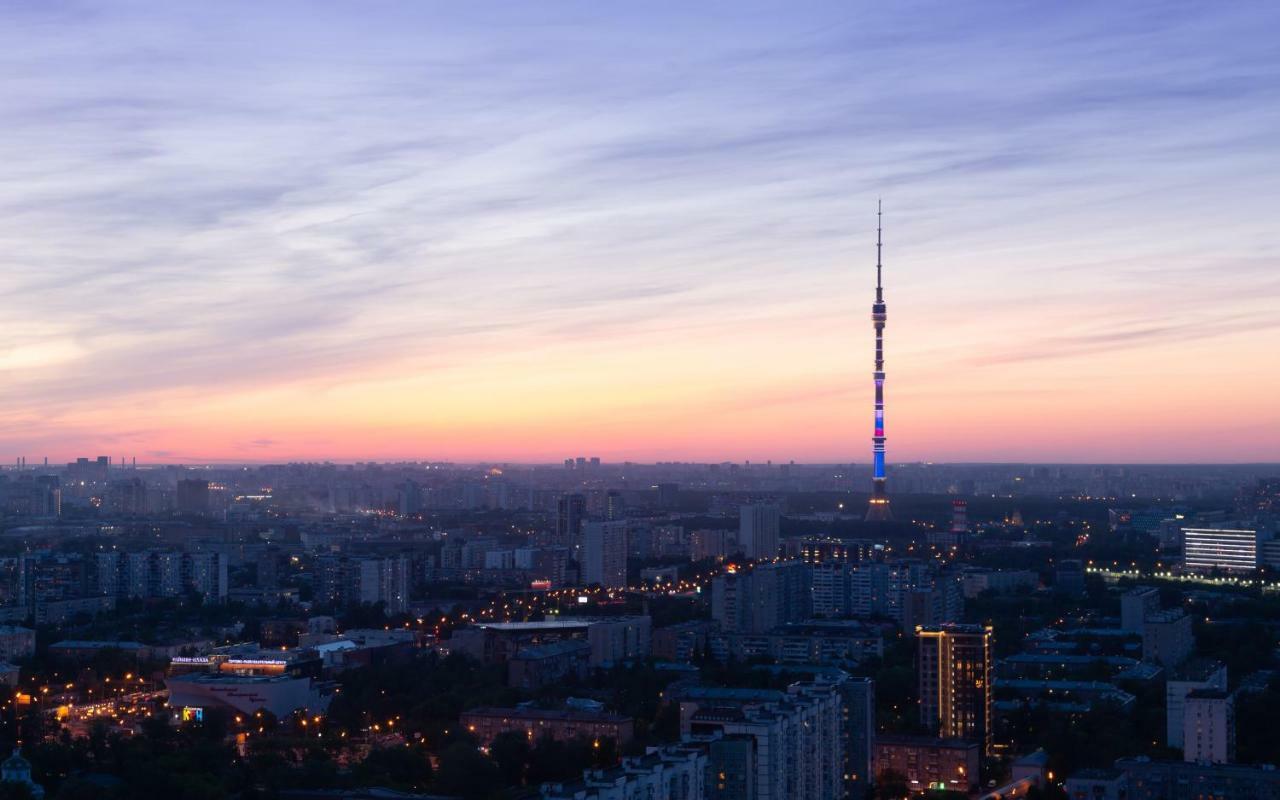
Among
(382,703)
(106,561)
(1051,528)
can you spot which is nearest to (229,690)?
(382,703)

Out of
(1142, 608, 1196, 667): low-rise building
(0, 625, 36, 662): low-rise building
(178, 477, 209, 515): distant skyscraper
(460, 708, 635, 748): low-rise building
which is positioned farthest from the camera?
(178, 477, 209, 515): distant skyscraper

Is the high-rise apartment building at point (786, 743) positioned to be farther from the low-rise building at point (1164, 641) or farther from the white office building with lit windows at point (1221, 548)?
the white office building with lit windows at point (1221, 548)

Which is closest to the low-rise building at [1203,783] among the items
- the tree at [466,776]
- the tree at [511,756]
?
the tree at [511,756]

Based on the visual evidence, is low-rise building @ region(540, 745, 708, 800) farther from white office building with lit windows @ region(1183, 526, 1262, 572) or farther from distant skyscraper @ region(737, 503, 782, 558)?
white office building with lit windows @ region(1183, 526, 1262, 572)

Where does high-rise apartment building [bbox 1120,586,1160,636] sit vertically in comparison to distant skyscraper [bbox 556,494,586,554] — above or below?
below

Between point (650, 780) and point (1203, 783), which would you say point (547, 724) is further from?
point (1203, 783)

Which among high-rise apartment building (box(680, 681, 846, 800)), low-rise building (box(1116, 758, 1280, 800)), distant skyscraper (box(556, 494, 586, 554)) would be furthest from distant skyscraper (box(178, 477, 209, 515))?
low-rise building (box(1116, 758, 1280, 800))
